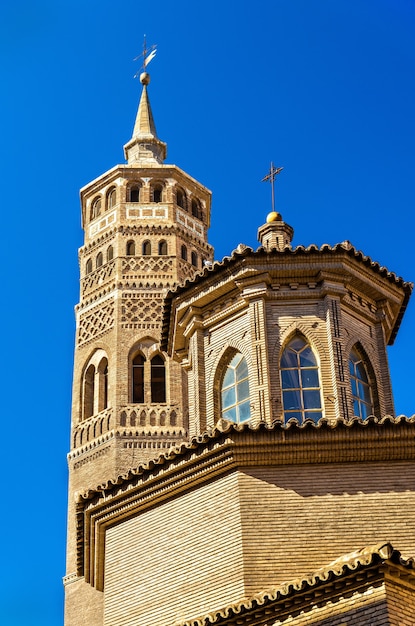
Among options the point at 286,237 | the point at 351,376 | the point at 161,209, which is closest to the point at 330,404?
the point at 351,376

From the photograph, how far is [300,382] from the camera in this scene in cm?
1600

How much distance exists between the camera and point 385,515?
1382cm

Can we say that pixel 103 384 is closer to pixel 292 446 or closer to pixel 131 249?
pixel 131 249

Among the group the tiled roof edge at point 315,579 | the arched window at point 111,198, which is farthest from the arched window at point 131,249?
the tiled roof edge at point 315,579

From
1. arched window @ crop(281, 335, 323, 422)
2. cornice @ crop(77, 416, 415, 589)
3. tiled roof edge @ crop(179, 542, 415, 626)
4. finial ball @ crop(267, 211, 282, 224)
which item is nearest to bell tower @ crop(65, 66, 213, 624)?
finial ball @ crop(267, 211, 282, 224)

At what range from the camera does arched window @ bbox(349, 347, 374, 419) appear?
16.2 meters

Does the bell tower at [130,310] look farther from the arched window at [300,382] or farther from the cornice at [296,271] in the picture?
the arched window at [300,382]

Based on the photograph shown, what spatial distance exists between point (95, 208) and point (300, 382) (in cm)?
2221

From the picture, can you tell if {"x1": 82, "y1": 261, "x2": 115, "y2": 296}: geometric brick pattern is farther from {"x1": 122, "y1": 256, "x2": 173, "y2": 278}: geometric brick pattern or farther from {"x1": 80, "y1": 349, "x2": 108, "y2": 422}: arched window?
{"x1": 80, "y1": 349, "x2": 108, "y2": 422}: arched window

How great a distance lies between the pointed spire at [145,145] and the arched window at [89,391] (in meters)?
7.16

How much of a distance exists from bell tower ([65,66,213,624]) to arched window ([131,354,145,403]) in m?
0.03

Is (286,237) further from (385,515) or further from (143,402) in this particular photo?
(143,402)

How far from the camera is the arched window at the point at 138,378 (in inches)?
1286

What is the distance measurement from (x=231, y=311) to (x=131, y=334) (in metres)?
16.9
